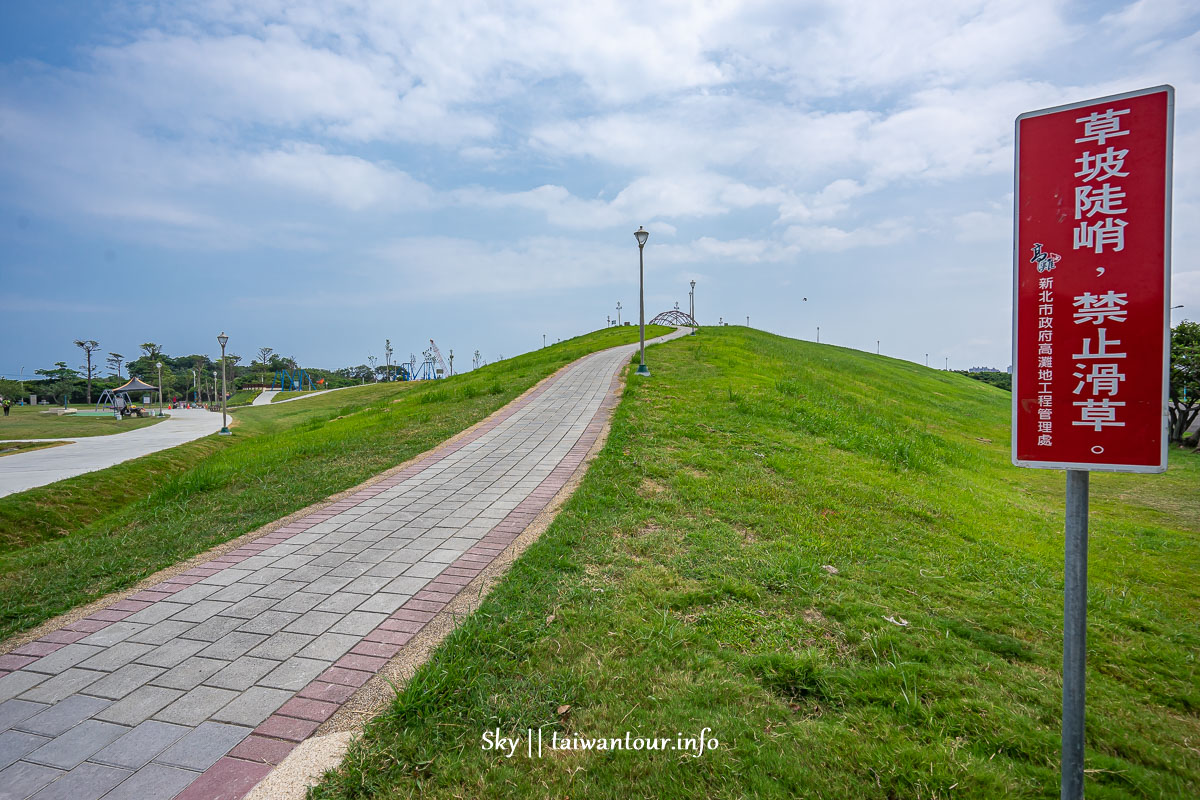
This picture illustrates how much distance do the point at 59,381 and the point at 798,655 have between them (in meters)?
70.8

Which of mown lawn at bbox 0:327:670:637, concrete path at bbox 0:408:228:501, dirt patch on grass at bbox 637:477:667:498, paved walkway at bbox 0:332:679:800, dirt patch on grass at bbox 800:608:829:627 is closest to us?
paved walkway at bbox 0:332:679:800

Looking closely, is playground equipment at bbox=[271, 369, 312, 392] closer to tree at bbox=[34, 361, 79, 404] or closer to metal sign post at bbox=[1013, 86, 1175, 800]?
tree at bbox=[34, 361, 79, 404]

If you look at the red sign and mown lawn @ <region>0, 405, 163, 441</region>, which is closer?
the red sign

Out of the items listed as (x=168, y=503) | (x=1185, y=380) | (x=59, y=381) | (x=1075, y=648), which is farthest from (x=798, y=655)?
(x=59, y=381)

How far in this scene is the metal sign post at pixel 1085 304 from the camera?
1.79 m

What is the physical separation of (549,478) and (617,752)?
4.71m

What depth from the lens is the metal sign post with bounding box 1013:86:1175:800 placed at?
179cm

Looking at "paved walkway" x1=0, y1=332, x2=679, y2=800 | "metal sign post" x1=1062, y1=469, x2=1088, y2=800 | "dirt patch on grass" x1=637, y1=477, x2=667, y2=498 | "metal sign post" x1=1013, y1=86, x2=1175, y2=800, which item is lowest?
"paved walkway" x1=0, y1=332, x2=679, y2=800

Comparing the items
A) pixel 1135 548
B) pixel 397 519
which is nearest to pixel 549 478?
pixel 397 519

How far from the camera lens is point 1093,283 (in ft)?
6.11

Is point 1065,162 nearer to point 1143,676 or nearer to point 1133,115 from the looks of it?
point 1133,115

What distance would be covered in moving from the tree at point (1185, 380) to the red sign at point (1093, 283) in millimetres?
21879

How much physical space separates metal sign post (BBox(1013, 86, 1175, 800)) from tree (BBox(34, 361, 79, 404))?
67.3 meters

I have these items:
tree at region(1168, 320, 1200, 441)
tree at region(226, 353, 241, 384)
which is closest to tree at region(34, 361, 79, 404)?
tree at region(226, 353, 241, 384)
